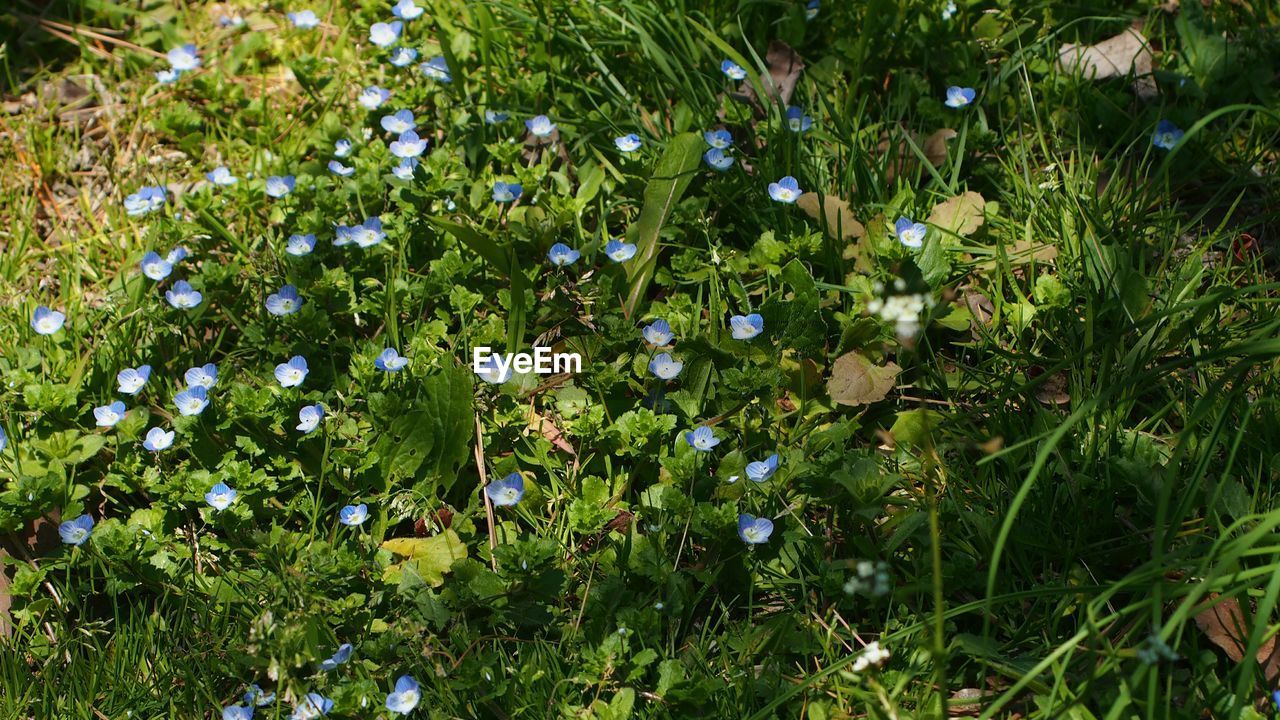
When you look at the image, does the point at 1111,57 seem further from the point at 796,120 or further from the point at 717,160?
the point at 717,160

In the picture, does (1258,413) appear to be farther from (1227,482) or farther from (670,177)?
(670,177)

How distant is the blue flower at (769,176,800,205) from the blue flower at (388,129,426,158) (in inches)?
42.1

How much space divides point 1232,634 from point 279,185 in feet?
8.79

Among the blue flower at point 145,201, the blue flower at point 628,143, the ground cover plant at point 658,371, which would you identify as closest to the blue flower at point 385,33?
the ground cover plant at point 658,371

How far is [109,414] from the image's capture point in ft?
8.99

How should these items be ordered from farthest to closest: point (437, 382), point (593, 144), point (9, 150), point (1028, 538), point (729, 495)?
point (9, 150) < point (593, 144) < point (437, 382) < point (729, 495) < point (1028, 538)

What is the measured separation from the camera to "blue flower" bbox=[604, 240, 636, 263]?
9.75 feet

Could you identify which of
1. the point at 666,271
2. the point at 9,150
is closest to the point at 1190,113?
the point at 666,271

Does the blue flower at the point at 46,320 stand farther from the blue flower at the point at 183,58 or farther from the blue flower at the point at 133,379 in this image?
the blue flower at the point at 183,58

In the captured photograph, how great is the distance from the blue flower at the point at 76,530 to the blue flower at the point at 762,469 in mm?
1491

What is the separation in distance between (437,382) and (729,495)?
755 millimetres

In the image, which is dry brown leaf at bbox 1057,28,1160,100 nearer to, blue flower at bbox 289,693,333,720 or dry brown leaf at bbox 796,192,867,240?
dry brown leaf at bbox 796,192,867,240

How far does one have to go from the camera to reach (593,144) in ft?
11.1

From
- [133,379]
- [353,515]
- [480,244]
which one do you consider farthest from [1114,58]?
[133,379]
